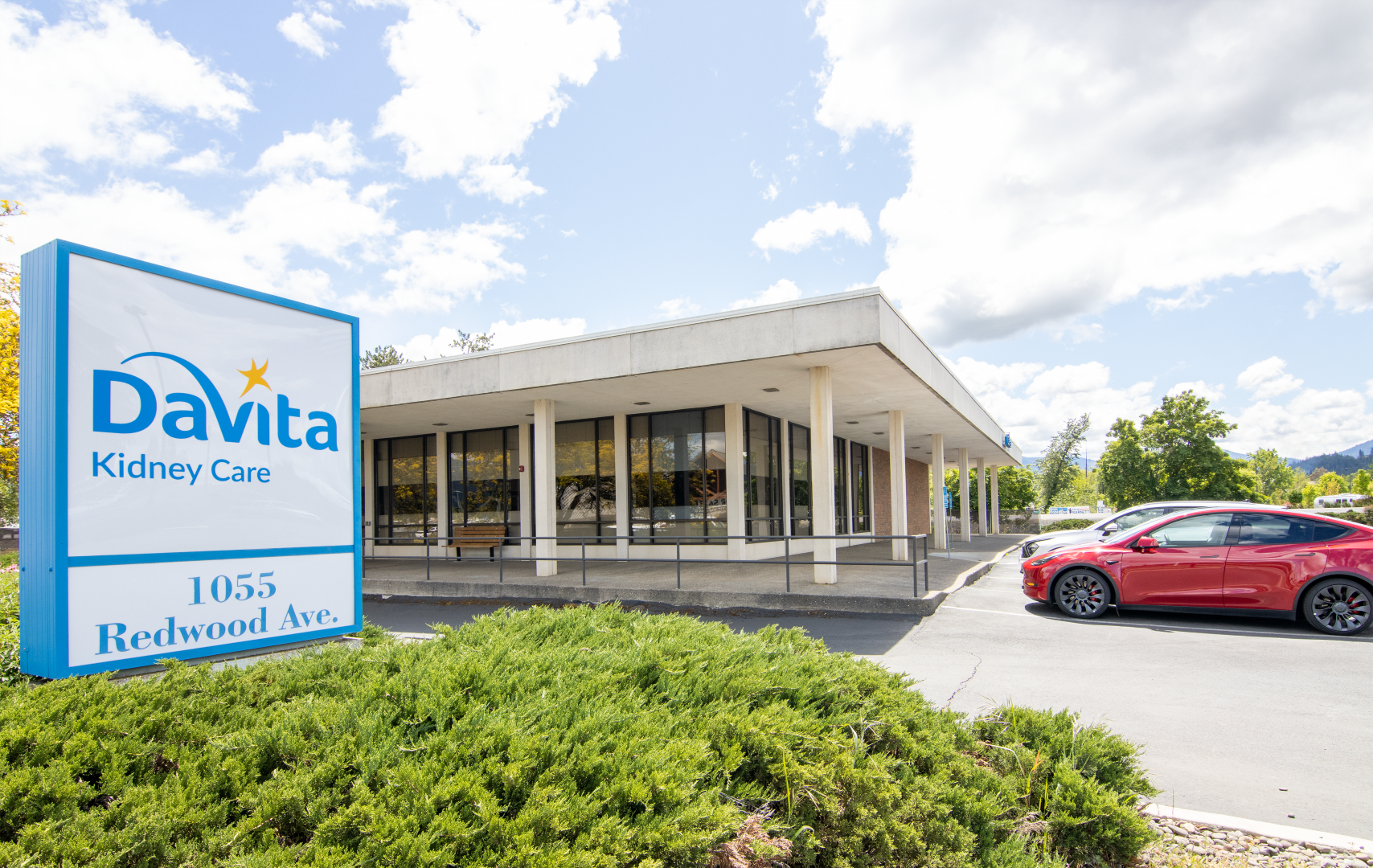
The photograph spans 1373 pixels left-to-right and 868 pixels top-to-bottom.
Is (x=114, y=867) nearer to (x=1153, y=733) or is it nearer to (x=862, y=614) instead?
(x=1153, y=733)

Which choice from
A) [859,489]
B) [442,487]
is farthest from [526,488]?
[859,489]

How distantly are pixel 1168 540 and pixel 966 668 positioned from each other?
13.8 ft

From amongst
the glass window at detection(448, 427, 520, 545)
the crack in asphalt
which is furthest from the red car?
the glass window at detection(448, 427, 520, 545)

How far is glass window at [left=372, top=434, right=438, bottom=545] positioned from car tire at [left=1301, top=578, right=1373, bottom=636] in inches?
700

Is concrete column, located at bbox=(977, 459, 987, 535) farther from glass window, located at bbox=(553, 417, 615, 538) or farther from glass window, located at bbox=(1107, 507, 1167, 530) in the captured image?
glass window, located at bbox=(553, 417, 615, 538)

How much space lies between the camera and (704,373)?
11836mm

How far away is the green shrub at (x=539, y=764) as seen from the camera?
2.11 m

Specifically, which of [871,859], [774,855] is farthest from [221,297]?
[871,859]

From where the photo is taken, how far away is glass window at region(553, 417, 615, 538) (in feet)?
56.0

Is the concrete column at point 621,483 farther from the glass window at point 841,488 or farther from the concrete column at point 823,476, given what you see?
the glass window at point 841,488

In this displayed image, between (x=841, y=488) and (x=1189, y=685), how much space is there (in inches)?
615

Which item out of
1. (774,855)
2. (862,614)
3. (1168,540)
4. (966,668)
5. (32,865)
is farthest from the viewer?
(862,614)

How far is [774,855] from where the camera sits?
2430 millimetres

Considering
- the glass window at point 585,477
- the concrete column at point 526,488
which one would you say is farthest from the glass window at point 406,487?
the glass window at point 585,477
